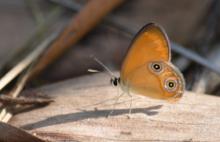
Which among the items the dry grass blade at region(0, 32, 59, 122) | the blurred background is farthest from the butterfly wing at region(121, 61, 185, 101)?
the dry grass blade at region(0, 32, 59, 122)

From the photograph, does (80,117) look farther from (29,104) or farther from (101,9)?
(101,9)

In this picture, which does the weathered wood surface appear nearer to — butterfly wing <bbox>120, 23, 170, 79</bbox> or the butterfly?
the butterfly

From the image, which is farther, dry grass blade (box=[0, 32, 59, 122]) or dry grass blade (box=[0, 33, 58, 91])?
dry grass blade (box=[0, 33, 58, 91])

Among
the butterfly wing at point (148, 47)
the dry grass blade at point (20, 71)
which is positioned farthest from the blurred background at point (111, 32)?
the butterfly wing at point (148, 47)

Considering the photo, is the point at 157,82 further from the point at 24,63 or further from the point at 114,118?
the point at 24,63

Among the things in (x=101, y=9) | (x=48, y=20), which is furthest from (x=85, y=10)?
(x=48, y=20)

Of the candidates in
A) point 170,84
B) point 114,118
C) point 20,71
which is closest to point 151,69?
point 170,84

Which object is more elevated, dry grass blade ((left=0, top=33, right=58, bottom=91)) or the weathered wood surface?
dry grass blade ((left=0, top=33, right=58, bottom=91))
